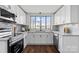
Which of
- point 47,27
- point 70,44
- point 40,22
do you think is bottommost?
point 70,44

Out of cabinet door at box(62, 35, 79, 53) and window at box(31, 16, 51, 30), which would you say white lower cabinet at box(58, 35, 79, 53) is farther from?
window at box(31, 16, 51, 30)

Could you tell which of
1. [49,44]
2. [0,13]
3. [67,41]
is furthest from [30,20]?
[0,13]

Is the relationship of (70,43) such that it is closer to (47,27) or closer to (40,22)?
(47,27)

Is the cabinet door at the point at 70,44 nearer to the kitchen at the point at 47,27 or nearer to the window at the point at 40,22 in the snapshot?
the kitchen at the point at 47,27

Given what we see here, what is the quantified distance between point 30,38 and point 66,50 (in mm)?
3123

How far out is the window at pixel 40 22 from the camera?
751 cm

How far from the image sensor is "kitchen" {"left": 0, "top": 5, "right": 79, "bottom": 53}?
382 cm

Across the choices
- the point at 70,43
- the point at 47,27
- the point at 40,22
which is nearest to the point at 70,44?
the point at 70,43

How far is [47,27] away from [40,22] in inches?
25.6

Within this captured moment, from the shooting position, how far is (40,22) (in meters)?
7.54
